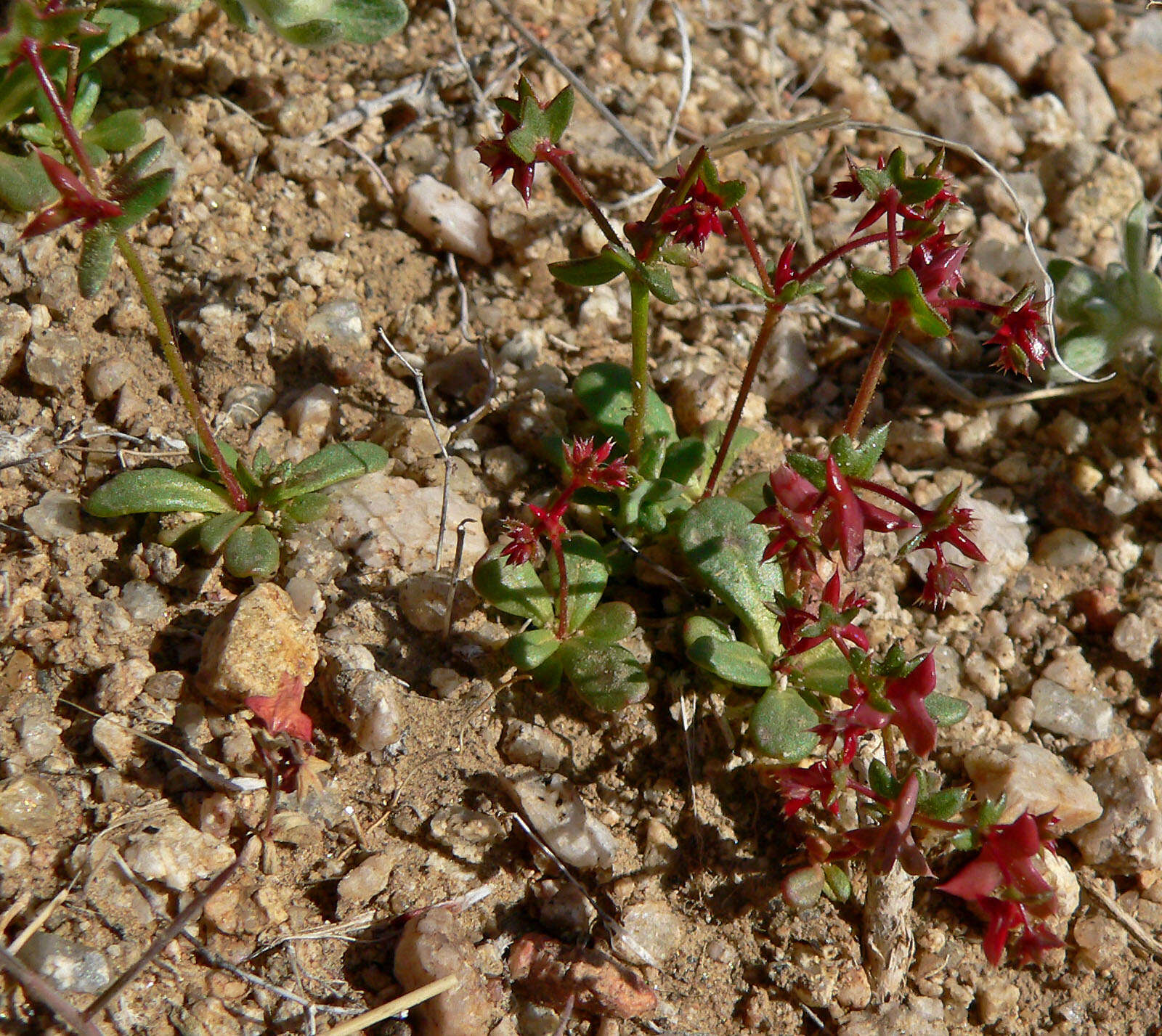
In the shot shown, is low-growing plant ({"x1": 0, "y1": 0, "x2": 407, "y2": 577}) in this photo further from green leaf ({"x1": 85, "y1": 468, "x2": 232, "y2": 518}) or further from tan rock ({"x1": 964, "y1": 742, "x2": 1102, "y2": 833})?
tan rock ({"x1": 964, "y1": 742, "x2": 1102, "y2": 833})

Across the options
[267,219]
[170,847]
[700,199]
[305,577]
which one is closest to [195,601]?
[305,577]

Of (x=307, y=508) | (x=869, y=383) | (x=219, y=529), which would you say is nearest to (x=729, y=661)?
(x=869, y=383)

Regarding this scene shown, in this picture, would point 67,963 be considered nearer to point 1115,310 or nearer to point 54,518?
point 54,518

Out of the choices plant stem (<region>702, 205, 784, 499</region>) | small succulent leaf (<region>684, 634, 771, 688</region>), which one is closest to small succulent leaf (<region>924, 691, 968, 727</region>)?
small succulent leaf (<region>684, 634, 771, 688</region>)

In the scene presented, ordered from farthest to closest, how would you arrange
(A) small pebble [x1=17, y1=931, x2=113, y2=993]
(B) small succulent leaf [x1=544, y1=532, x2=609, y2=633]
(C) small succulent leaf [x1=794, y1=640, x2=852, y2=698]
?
(B) small succulent leaf [x1=544, y1=532, x2=609, y2=633]
(C) small succulent leaf [x1=794, y1=640, x2=852, y2=698]
(A) small pebble [x1=17, y1=931, x2=113, y2=993]

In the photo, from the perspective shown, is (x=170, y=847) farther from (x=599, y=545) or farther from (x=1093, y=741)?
(x=1093, y=741)
